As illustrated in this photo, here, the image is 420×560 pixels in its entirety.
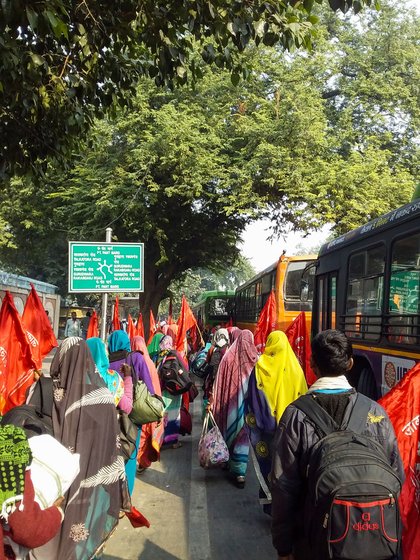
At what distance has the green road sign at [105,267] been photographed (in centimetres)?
735

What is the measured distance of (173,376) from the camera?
6707 mm

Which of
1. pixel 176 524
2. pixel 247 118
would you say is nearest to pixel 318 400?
pixel 176 524

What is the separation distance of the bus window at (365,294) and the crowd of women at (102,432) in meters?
1.59

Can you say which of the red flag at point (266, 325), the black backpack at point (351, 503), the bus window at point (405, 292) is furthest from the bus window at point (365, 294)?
the black backpack at point (351, 503)

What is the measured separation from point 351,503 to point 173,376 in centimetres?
488

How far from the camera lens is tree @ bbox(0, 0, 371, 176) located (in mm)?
4259

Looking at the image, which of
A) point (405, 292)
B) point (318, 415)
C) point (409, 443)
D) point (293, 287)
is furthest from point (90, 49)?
point (293, 287)

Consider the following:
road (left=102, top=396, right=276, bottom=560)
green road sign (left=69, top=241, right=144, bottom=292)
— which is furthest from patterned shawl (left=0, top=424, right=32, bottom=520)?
green road sign (left=69, top=241, right=144, bottom=292)

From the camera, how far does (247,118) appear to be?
56.4 ft

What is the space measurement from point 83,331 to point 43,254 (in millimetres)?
4594

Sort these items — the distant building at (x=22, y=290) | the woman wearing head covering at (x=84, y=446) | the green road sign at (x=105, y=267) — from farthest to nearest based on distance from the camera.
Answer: the distant building at (x=22, y=290)
the green road sign at (x=105, y=267)
the woman wearing head covering at (x=84, y=446)

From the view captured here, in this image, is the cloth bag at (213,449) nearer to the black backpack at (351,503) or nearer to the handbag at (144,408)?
the handbag at (144,408)

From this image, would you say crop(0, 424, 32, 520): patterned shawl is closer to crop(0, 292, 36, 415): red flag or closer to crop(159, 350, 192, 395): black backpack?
crop(0, 292, 36, 415): red flag

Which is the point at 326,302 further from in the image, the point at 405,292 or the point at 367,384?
the point at 405,292
